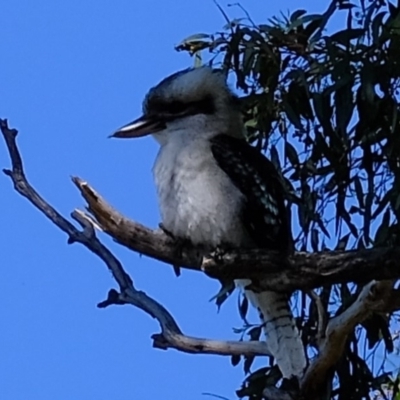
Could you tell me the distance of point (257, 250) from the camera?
325 cm

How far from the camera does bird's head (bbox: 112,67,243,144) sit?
3.55m

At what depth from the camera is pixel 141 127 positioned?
3570 millimetres

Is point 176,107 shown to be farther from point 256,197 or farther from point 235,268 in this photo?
point 235,268

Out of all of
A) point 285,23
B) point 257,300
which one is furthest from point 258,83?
point 257,300

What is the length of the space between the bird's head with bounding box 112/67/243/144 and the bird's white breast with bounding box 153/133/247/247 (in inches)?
3.9

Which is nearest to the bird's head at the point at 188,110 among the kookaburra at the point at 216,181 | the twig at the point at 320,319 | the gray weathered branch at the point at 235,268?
the kookaburra at the point at 216,181

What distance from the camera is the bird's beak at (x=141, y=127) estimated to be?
3549 mm

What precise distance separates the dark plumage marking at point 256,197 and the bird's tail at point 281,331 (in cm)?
13

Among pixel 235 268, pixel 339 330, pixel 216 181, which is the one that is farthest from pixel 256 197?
pixel 339 330

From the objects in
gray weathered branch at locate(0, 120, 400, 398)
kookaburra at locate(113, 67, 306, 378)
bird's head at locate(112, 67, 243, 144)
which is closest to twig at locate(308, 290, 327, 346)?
gray weathered branch at locate(0, 120, 400, 398)

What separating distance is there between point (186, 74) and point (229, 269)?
0.56 m

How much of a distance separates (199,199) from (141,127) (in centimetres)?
26

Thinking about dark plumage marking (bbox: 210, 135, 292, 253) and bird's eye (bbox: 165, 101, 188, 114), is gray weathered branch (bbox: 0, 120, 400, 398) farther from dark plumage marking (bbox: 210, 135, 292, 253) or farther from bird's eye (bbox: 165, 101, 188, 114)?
bird's eye (bbox: 165, 101, 188, 114)

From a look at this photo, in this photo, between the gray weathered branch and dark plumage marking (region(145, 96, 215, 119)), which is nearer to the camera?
the gray weathered branch
